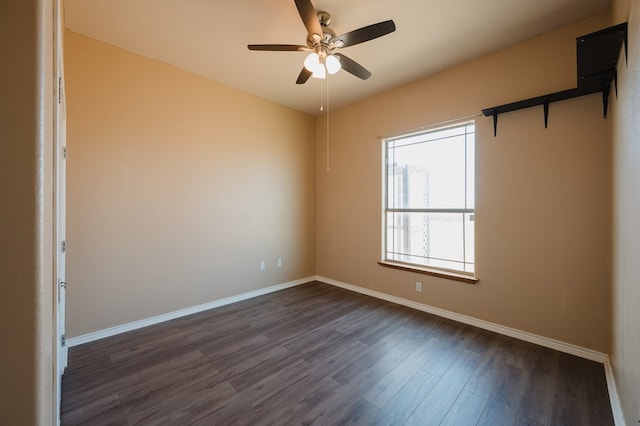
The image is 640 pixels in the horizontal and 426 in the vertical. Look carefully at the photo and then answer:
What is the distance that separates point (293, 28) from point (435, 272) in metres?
3.12

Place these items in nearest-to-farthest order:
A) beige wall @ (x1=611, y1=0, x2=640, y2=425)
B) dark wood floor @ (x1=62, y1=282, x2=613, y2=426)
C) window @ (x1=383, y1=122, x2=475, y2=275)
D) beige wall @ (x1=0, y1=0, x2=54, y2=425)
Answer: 1. beige wall @ (x1=0, y1=0, x2=54, y2=425)
2. beige wall @ (x1=611, y1=0, x2=640, y2=425)
3. dark wood floor @ (x1=62, y1=282, x2=613, y2=426)
4. window @ (x1=383, y1=122, x2=475, y2=275)

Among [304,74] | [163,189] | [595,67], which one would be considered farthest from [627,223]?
[163,189]

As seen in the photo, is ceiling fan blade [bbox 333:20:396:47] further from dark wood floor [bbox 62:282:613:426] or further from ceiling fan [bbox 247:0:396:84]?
Answer: dark wood floor [bbox 62:282:613:426]

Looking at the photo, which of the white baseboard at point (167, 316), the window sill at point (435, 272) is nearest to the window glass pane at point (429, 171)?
the window sill at point (435, 272)

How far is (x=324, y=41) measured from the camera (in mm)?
2131

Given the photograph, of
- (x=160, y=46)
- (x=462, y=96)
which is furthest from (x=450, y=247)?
(x=160, y=46)

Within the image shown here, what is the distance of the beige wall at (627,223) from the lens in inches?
51.8

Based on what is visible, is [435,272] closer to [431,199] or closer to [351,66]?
[431,199]

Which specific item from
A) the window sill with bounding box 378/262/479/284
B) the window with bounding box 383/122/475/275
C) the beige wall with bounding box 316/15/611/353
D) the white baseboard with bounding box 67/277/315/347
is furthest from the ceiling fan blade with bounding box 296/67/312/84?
the white baseboard with bounding box 67/277/315/347

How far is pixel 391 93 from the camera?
3.73 metres

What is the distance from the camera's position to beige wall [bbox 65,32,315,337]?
2613mm

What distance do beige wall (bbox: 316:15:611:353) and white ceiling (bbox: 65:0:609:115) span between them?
28 centimetres

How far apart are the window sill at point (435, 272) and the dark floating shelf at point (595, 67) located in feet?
5.73

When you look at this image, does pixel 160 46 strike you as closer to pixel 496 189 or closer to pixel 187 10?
pixel 187 10
